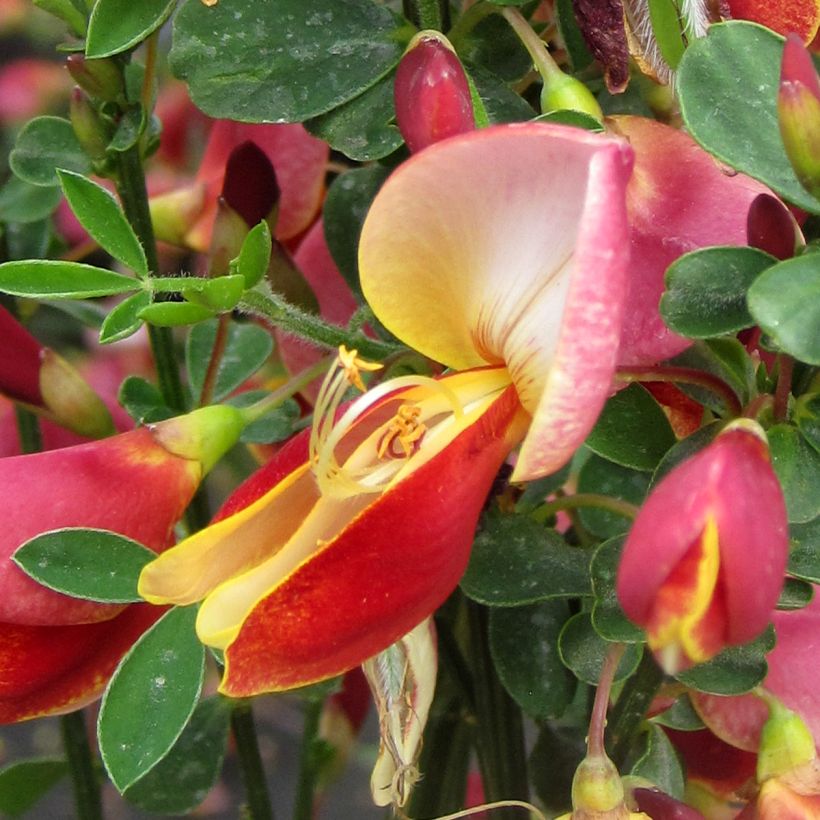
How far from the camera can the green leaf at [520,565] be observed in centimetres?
46

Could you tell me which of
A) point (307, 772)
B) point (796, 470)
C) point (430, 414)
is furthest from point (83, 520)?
point (307, 772)

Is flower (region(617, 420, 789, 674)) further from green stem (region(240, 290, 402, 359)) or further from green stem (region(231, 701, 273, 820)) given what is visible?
green stem (region(231, 701, 273, 820))

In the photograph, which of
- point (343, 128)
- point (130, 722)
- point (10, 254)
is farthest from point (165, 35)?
point (130, 722)

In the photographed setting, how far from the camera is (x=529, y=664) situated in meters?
0.52

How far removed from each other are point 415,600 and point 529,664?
0.19m

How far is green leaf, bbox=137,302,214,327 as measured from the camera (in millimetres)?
393

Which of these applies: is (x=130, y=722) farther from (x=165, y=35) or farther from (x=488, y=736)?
(x=165, y=35)

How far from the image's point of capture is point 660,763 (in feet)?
1.80

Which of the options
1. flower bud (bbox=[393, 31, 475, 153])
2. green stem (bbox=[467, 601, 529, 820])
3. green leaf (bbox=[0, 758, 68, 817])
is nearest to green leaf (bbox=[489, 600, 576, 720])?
green stem (bbox=[467, 601, 529, 820])

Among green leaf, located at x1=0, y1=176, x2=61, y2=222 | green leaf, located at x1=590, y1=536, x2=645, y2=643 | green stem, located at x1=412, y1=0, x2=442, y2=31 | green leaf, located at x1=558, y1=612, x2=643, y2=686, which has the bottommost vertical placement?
green leaf, located at x1=558, y1=612, x2=643, y2=686

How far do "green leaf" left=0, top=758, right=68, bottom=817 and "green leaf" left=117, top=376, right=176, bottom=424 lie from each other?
0.96 feet

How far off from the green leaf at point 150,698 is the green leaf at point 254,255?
4.6 inches

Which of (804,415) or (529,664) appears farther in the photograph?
(529,664)

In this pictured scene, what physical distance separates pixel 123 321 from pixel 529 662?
22cm
